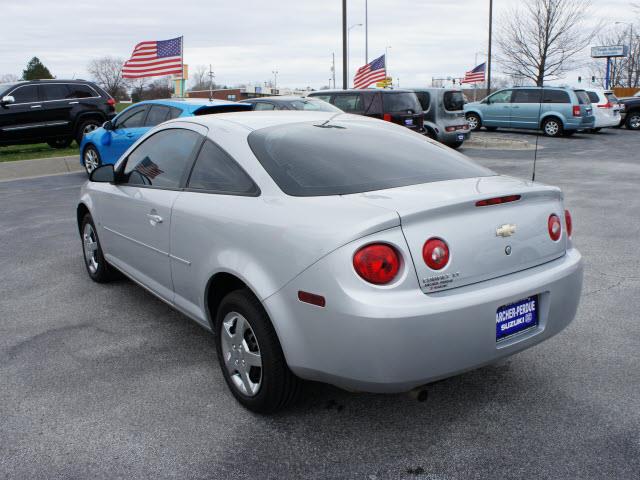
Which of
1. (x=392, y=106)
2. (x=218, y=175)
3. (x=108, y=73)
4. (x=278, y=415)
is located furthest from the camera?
(x=108, y=73)

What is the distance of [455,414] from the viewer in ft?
11.1

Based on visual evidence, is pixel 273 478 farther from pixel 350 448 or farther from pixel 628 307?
pixel 628 307

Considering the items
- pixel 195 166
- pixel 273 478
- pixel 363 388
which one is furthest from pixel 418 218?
pixel 195 166

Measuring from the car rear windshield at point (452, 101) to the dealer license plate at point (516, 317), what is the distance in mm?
15481

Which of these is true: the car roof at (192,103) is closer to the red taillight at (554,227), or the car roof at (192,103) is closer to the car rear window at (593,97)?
the red taillight at (554,227)

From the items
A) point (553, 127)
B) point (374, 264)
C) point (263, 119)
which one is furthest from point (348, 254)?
point (553, 127)

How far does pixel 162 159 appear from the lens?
14.6 feet

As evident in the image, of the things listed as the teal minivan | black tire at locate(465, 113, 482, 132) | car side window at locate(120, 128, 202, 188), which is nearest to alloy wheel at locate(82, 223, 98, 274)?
car side window at locate(120, 128, 202, 188)

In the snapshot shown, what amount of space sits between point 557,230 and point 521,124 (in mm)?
22104

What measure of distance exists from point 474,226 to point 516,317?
51cm

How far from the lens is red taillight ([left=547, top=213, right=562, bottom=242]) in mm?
3377

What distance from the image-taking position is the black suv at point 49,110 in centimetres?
1686

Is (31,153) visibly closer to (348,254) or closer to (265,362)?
(265,362)

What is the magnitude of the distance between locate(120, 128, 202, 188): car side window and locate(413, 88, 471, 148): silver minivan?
13583 mm
